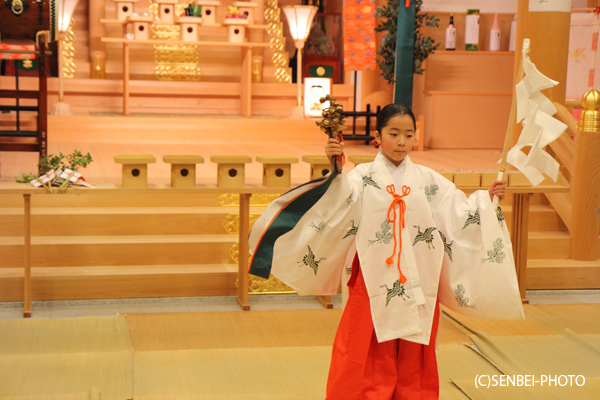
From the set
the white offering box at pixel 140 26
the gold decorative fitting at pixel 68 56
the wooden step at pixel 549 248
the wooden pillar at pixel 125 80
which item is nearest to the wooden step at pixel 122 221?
the wooden step at pixel 549 248

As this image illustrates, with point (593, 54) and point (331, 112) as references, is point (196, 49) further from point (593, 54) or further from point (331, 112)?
point (331, 112)

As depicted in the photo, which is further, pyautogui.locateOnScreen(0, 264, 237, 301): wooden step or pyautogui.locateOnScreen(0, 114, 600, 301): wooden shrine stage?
pyautogui.locateOnScreen(0, 114, 600, 301): wooden shrine stage

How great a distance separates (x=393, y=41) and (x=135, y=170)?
4.13 meters

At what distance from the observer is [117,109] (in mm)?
8383

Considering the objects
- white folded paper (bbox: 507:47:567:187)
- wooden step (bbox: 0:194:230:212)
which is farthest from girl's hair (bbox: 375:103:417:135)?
wooden step (bbox: 0:194:230:212)

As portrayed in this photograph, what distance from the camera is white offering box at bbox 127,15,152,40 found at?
26.9ft

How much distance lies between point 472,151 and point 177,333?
185 inches

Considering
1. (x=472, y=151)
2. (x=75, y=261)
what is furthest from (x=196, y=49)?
(x=75, y=261)

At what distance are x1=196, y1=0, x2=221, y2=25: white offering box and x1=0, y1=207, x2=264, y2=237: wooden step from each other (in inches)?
185

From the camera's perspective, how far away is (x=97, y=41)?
8.61 metres

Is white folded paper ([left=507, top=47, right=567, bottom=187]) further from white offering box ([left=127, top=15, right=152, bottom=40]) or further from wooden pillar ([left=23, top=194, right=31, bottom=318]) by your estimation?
white offering box ([left=127, top=15, right=152, bottom=40])

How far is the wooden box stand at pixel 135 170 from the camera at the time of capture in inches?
152

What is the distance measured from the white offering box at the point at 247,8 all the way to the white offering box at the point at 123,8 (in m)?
1.21

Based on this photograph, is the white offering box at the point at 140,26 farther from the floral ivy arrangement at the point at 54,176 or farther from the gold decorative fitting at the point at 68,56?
the floral ivy arrangement at the point at 54,176
